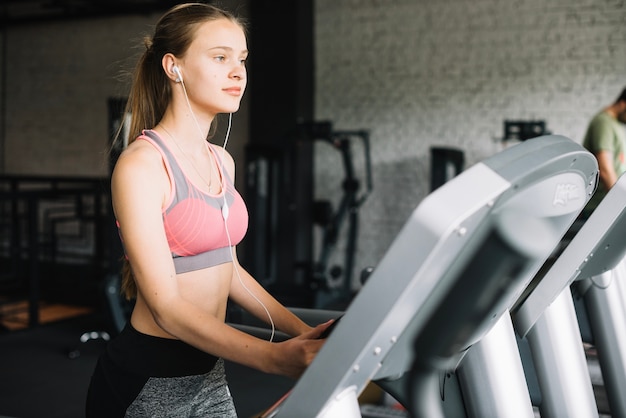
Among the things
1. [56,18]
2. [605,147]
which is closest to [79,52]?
[56,18]

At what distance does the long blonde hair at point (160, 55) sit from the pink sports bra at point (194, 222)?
0.13 metres

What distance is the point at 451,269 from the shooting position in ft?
2.78

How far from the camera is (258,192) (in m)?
5.65

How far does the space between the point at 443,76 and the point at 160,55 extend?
16.7ft

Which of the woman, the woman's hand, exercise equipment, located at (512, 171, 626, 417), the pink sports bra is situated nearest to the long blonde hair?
the woman

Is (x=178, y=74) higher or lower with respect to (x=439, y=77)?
higher

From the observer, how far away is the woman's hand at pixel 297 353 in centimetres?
96

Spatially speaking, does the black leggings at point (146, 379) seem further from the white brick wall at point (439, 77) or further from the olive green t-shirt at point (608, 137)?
the white brick wall at point (439, 77)

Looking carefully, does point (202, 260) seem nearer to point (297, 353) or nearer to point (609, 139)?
point (297, 353)

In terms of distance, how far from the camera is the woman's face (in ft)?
4.47

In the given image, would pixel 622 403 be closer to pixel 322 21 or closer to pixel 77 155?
pixel 322 21

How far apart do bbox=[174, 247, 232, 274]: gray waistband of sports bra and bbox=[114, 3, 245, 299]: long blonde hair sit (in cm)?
29

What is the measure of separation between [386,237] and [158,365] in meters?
5.31

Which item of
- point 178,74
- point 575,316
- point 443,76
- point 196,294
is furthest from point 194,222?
point 443,76
